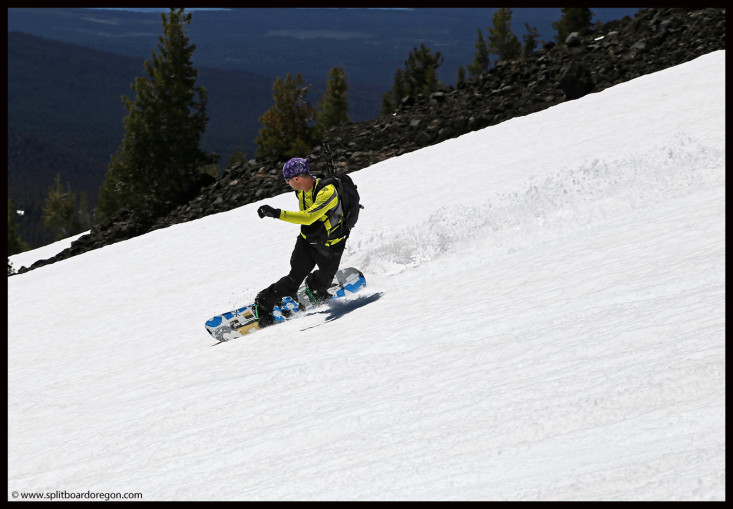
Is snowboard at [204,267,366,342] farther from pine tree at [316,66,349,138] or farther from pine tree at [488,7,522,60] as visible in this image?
pine tree at [488,7,522,60]

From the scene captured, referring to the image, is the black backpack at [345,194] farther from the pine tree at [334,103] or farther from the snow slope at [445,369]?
the pine tree at [334,103]

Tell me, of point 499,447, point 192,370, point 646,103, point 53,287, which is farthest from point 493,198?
point 499,447

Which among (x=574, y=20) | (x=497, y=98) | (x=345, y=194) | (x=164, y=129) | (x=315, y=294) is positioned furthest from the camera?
(x=574, y=20)

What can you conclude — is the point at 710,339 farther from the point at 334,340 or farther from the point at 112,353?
the point at 112,353

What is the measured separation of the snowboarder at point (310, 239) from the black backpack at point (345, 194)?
4cm

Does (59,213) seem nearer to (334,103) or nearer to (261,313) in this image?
(334,103)

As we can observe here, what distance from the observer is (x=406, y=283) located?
10.3 metres

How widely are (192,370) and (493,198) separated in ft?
31.0

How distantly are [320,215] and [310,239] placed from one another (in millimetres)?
420

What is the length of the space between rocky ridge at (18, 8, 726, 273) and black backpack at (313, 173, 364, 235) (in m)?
21.7

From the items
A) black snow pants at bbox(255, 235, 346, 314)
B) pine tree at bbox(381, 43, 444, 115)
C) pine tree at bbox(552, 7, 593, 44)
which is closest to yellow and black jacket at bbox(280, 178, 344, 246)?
black snow pants at bbox(255, 235, 346, 314)

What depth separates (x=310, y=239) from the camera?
845 cm

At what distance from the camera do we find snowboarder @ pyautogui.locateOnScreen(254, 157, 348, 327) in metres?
8.09

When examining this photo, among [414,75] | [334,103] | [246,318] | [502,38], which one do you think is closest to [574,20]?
[502,38]
